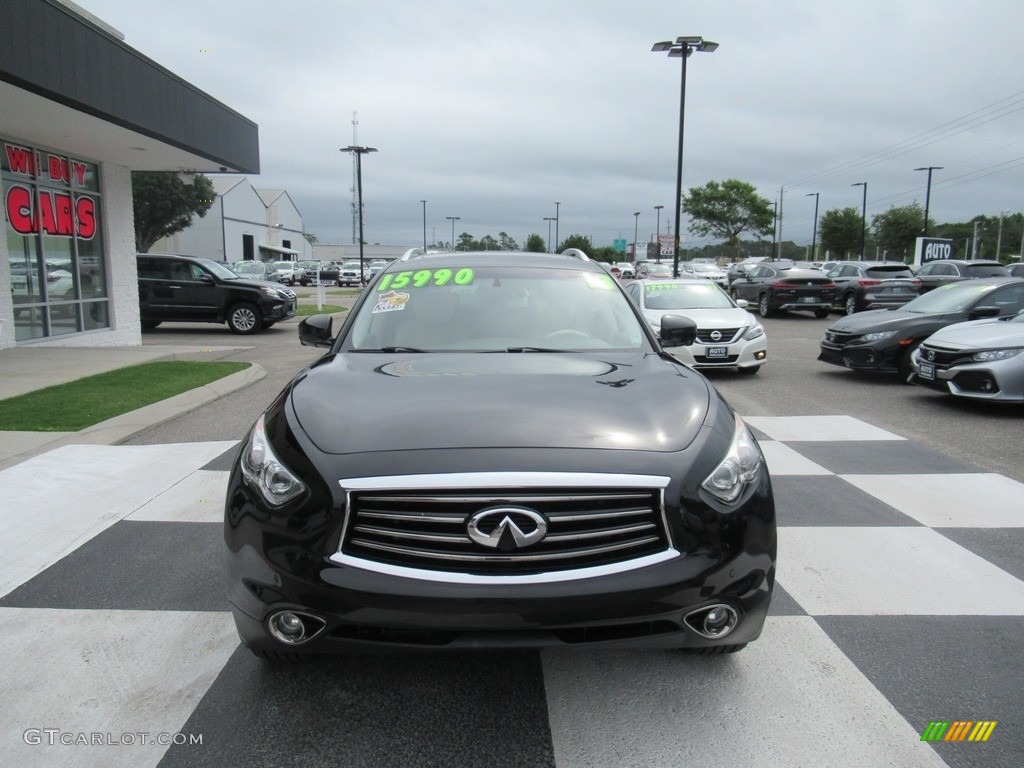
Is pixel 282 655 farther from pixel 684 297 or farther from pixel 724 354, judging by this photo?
pixel 684 297

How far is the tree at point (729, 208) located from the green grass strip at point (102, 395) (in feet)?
195

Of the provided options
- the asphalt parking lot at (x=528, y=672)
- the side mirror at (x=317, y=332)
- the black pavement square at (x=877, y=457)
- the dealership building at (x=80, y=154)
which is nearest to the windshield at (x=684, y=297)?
the black pavement square at (x=877, y=457)

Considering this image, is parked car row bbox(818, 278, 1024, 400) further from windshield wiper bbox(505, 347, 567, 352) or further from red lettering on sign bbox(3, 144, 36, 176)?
red lettering on sign bbox(3, 144, 36, 176)

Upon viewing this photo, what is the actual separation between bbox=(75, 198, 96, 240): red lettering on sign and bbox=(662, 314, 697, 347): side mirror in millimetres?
Answer: 12953

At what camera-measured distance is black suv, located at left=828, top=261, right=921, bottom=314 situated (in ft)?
65.6

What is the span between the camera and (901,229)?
6988 cm

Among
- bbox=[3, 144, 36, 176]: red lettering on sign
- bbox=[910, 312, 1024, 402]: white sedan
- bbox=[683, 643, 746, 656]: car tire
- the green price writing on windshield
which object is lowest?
bbox=[683, 643, 746, 656]: car tire

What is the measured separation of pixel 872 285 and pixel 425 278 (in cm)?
Result: 2024

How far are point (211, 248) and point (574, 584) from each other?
2834 inches

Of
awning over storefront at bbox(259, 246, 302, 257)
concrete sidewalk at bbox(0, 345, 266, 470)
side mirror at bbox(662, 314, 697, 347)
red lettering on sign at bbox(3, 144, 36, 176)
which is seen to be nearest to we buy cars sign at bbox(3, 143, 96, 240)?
red lettering on sign at bbox(3, 144, 36, 176)

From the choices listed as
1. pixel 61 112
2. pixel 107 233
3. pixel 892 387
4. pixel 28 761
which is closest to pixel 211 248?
pixel 107 233

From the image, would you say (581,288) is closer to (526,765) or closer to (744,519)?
(744,519)

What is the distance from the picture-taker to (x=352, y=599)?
233cm
